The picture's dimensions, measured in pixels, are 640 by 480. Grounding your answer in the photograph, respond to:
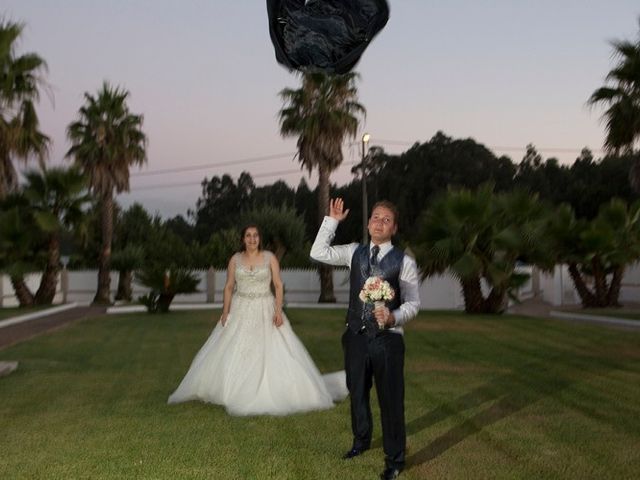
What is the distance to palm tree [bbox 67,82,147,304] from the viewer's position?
126ft

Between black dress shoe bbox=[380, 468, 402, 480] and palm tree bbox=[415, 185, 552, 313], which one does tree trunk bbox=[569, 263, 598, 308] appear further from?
black dress shoe bbox=[380, 468, 402, 480]

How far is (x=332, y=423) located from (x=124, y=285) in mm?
35725

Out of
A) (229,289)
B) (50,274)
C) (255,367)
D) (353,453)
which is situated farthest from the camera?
(50,274)

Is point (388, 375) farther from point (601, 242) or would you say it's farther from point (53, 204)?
point (53, 204)

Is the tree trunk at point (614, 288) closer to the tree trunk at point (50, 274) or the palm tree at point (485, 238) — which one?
the palm tree at point (485, 238)

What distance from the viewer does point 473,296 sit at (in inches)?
1074

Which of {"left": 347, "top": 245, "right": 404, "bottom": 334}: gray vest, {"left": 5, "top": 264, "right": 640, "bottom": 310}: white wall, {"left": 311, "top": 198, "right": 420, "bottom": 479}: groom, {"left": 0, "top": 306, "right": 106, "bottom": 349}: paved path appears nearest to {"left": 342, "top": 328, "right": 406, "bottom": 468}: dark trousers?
{"left": 311, "top": 198, "right": 420, "bottom": 479}: groom

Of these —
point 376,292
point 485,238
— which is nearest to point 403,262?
point 376,292

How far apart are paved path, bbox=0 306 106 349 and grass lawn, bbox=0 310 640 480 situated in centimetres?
401

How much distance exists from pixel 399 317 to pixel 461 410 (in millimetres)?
3407

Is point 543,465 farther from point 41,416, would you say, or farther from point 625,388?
point 41,416

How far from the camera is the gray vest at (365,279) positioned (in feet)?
19.2

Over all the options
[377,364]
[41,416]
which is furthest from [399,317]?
[41,416]

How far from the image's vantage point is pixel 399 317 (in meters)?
5.68
